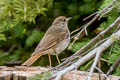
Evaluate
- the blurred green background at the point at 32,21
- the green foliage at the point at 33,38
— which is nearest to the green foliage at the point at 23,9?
the blurred green background at the point at 32,21

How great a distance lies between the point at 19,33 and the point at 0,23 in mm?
414

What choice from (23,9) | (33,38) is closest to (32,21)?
(33,38)

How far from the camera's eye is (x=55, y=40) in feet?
17.4

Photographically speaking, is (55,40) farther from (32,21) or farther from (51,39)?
(32,21)

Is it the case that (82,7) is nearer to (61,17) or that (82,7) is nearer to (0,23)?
(61,17)

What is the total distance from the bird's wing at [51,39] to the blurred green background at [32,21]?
12cm

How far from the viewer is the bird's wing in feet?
16.6

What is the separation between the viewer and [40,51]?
492 centimetres

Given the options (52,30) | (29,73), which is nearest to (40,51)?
(52,30)

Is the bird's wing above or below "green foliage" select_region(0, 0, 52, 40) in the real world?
below

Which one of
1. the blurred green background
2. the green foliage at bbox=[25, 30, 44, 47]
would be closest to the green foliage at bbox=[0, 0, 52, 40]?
the blurred green background

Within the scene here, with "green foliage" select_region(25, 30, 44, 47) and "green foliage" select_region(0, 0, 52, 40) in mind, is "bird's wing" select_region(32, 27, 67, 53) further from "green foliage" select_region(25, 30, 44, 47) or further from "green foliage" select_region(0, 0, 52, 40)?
"green foliage" select_region(0, 0, 52, 40)

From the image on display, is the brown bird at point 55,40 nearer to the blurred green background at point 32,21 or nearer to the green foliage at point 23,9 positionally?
the blurred green background at point 32,21

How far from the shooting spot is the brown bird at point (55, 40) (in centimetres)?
501
